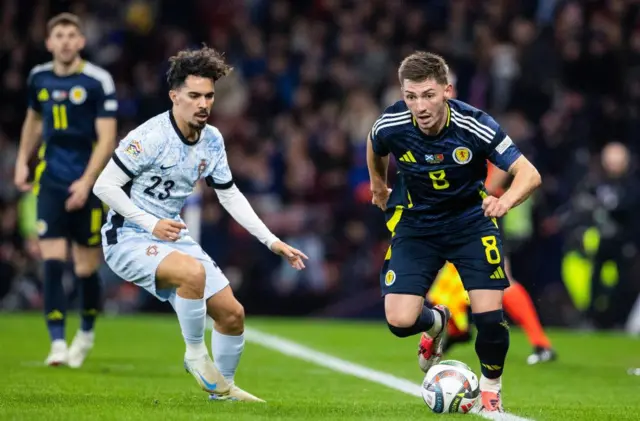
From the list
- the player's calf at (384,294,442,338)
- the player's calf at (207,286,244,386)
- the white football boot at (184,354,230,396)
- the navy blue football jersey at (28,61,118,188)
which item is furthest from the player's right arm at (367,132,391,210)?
the navy blue football jersey at (28,61,118,188)

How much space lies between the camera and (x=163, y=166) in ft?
23.3

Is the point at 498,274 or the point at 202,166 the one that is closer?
the point at 498,274

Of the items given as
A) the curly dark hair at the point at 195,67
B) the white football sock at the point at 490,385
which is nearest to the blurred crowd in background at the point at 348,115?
the white football sock at the point at 490,385

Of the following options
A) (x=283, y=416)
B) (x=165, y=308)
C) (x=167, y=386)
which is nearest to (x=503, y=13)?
(x=165, y=308)

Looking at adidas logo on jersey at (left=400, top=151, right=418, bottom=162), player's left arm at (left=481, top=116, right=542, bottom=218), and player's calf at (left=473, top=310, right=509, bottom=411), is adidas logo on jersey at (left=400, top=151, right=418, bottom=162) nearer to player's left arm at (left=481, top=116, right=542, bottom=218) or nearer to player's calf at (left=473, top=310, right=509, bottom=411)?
player's left arm at (left=481, top=116, right=542, bottom=218)

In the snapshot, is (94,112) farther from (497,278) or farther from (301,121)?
(301,121)

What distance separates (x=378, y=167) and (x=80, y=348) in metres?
3.22

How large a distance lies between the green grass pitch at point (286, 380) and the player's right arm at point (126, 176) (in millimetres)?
1025

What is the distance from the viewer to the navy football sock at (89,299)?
9.64 m

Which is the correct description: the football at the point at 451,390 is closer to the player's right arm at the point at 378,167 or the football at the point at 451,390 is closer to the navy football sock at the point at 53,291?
the player's right arm at the point at 378,167

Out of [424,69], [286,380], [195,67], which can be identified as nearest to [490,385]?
[424,69]

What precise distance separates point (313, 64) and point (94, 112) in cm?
918

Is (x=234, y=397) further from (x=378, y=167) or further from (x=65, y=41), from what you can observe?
(x=65, y=41)

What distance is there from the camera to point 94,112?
973cm
